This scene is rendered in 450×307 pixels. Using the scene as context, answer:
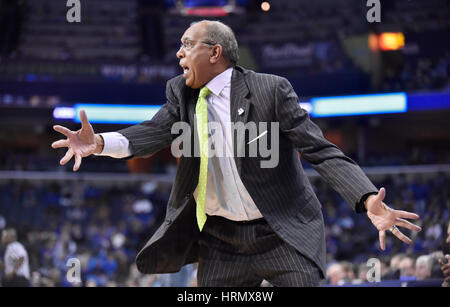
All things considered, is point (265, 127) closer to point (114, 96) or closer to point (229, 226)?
point (229, 226)

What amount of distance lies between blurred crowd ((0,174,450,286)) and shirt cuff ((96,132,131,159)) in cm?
605

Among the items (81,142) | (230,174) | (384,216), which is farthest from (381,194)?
(81,142)

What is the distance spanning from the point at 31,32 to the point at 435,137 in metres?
11.6

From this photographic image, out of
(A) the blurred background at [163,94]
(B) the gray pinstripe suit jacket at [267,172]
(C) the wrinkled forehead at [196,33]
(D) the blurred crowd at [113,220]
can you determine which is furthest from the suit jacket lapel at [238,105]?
(A) the blurred background at [163,94]

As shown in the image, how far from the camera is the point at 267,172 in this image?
2605 mm

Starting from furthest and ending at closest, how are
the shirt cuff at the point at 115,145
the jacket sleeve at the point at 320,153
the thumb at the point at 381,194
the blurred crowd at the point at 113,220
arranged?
the blurred crowd at the point at 113,220
the shirt cuff at the point at 115,145
the jacket sleeve at the point at 320,153
the thumb at the point at 381,194

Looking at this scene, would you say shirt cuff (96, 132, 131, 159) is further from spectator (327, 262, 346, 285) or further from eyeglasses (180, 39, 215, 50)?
spectator (327, 262, 346, 285)

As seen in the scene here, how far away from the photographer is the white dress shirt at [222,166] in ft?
8.68

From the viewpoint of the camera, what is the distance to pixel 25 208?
1514 centimetres

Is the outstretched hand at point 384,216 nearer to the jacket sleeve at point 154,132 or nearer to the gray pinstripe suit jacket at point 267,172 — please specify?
the gray pinstripe suit jacket at point 267,172

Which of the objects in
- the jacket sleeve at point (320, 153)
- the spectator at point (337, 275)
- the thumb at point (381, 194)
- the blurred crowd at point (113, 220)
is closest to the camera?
the thumb at point (381, 194)

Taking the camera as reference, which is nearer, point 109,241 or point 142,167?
point 109,241
